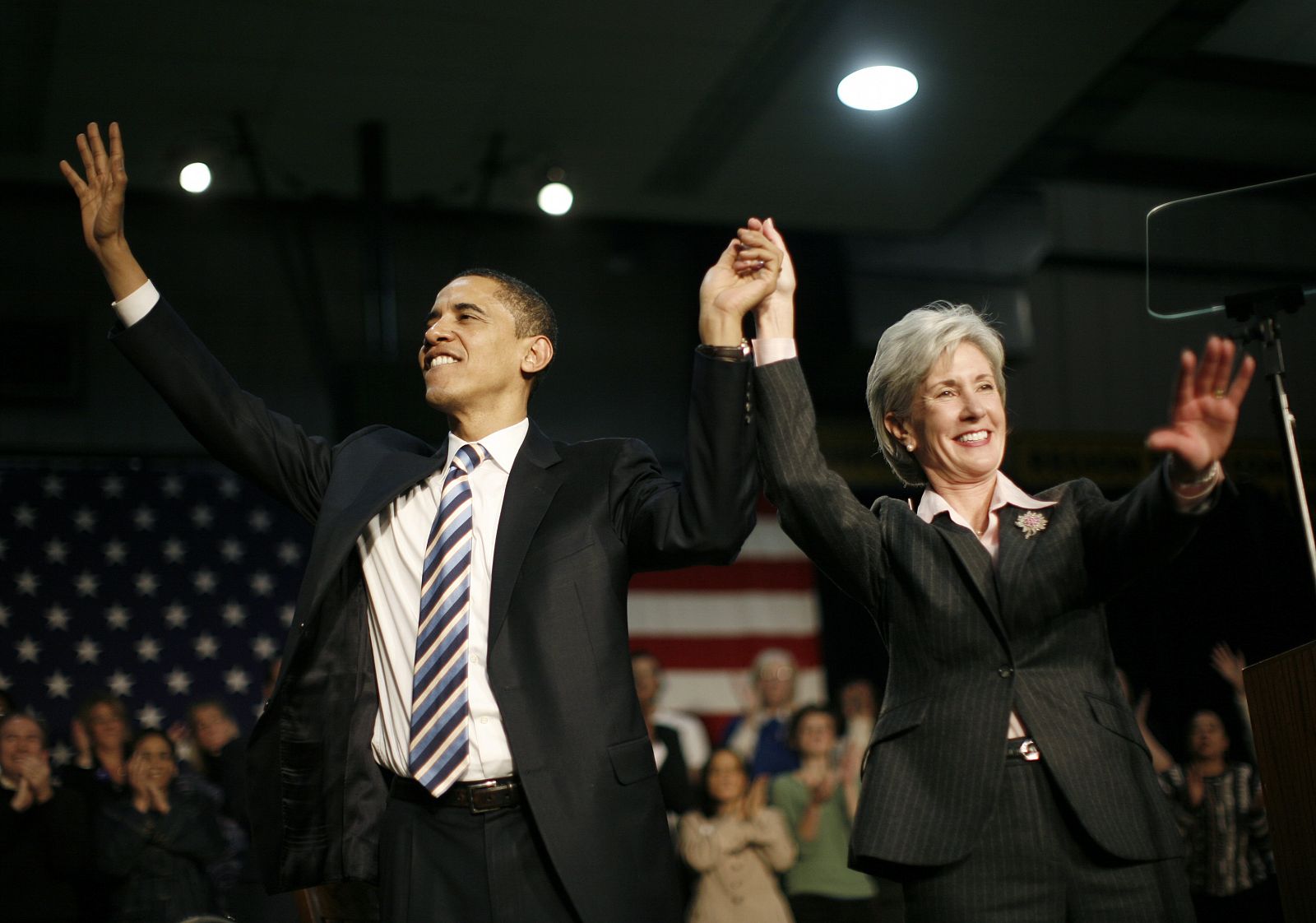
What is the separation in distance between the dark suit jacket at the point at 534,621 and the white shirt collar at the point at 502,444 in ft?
0.09

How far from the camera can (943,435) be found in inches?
81.7

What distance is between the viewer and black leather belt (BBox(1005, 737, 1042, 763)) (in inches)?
72.2

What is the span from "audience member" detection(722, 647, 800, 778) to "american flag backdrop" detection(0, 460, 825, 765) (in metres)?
0.42

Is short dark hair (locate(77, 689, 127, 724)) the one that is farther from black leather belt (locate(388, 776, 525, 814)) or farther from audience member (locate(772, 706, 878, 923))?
black leather belt (locate(388, 776, 525, 814))

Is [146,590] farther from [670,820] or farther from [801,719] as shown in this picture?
[801,719]

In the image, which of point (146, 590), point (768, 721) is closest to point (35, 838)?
point (146, 590)

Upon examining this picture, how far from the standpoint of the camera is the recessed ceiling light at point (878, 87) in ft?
19.3

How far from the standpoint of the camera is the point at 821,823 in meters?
5.46

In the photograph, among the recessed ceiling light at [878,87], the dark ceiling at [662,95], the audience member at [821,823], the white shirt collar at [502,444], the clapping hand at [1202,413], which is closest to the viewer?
the clapping hand at [1202,413]

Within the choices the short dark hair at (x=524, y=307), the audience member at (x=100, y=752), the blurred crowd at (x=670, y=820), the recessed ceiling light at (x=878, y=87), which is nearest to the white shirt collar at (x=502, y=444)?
the short dark hair at (x=524, y=307)

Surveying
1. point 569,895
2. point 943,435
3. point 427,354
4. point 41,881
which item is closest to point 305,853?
point 569,895

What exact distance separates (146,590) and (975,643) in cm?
559

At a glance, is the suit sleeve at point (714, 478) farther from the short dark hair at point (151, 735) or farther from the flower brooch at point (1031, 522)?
the short dark hair at point (151, 735)

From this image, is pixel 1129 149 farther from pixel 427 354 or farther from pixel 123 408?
pixel 427 354
